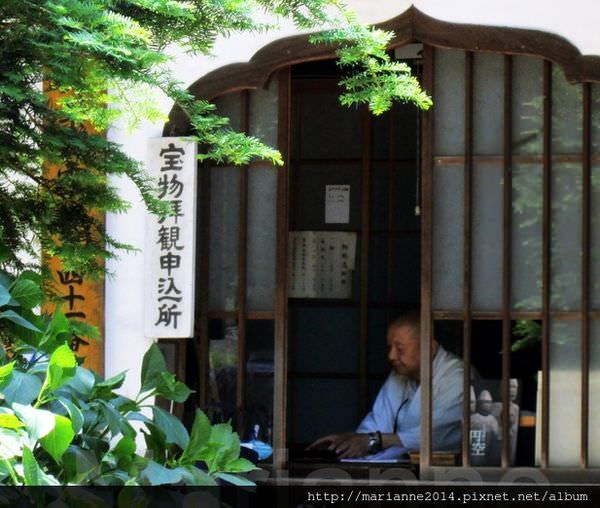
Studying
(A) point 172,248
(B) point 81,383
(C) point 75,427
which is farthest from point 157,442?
(A) point 172,248

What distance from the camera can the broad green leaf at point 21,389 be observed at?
3.11 m

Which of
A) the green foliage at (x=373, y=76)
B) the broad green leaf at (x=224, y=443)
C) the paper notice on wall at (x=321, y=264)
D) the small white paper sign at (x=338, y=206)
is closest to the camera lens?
the broad green leaf at (x=224, y=443)

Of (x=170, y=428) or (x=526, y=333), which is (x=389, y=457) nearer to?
(x=526, y=333)

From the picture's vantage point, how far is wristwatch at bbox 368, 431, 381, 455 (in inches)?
305

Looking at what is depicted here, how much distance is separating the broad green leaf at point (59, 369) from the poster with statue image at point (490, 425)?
4.14 m

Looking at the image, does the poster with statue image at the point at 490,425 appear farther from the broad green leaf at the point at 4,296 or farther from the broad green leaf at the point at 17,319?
the broad green leaf at the point at 4,296

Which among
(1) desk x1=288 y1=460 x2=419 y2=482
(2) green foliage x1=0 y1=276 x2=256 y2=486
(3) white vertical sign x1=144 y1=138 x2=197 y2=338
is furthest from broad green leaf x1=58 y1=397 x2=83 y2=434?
(1) desk x1=288 y1=460 x2=419 y2=482

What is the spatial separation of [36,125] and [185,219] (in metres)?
2.07

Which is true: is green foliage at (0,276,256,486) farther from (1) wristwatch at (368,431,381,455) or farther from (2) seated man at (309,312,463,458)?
(1) wristwatch at (368,431,381,455)

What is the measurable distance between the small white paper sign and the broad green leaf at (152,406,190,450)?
574 cm

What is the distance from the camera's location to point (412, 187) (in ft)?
30.7

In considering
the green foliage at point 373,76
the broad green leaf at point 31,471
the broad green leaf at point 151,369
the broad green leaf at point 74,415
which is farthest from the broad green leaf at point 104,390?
the green foliage at point 373,76

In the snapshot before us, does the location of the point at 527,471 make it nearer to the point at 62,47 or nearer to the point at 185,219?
the point at 185,219

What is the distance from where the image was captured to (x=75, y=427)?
10.4ft
